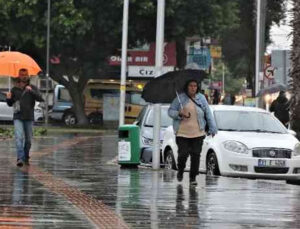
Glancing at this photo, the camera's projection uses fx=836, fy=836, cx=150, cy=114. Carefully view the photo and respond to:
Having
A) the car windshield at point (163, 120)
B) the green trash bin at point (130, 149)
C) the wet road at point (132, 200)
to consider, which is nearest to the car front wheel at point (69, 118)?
the car windshield at point (163, 120)

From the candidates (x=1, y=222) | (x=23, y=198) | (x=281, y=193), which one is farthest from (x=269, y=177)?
(x=1, y=222)

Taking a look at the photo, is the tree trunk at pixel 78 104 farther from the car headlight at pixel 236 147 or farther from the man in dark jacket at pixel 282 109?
the car headlight at pixel 236 147

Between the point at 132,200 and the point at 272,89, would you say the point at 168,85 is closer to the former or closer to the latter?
the point at 132,200

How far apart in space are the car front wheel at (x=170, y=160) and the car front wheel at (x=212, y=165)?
4.45 feet

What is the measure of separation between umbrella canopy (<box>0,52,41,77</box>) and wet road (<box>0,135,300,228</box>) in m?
2.68

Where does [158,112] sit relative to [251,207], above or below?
above

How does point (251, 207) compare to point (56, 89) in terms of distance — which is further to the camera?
point (56, 89)

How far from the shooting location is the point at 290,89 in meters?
18.6

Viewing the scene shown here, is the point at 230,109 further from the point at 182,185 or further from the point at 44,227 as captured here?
the point at 44,227

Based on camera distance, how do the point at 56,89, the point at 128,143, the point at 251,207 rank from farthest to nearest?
the point at 56,89 → the point at 128,143 → the point at 251,207

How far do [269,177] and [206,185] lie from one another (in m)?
2.60

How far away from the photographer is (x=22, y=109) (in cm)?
1499

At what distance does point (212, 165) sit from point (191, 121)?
271cm

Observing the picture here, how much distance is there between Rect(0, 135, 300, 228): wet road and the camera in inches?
360
